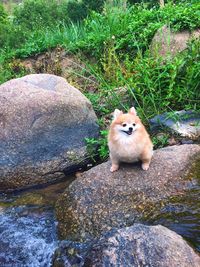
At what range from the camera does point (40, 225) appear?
521 cm

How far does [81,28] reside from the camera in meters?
10.6

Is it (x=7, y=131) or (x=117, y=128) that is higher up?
(x=117, y=128)

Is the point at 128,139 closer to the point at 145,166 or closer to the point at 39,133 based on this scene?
the point at 145,166

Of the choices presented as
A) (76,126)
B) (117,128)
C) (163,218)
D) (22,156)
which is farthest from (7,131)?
(163,218)

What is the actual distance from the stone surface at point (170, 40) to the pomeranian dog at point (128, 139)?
133 inches

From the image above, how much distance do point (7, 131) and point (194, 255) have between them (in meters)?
3.40

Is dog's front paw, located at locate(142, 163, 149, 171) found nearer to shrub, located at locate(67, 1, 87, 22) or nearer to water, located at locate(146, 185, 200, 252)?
water, located at locate(146, 185, 200, 252)

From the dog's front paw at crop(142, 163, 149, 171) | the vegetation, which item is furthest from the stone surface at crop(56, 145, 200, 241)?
the vegetation

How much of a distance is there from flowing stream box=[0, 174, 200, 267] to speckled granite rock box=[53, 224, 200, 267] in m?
0.43

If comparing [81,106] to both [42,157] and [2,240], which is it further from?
[2,240]

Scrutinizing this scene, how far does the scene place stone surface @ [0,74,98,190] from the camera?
6270 mm

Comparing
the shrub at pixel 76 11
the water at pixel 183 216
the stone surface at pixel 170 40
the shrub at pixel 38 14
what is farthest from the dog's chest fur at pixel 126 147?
the shrub at pixel 38 14

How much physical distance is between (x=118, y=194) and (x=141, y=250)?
1274 mm

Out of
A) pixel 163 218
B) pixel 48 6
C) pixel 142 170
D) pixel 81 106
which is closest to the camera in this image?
pixel 163 218
